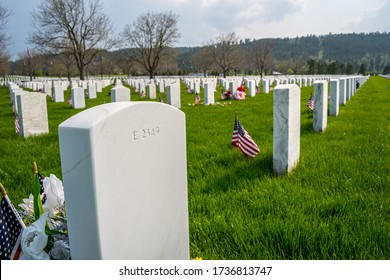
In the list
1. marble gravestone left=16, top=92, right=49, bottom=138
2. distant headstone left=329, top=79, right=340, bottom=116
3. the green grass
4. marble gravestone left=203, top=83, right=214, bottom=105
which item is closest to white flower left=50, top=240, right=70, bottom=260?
the green grass

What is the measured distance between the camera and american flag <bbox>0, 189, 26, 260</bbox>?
1.96m

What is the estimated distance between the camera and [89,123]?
1.51 meters

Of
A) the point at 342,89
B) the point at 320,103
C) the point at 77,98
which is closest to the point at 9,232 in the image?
the point at 320,103

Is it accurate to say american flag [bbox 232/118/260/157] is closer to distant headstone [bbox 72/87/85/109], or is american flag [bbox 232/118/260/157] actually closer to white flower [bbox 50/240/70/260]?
white flower [bbox 50/240/70/260]

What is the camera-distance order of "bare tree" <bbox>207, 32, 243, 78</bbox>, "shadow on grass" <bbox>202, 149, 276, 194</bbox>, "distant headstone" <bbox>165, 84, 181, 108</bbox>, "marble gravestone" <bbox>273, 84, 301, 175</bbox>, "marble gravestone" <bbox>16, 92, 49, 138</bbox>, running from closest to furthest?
"shadow on grass" <bbox>202, 149, 276, 194</bbox>
"marble gravestone" <bbox>273, 84, 301, 175</bbox>
"marble gravestone" <bbox>16, 92, 49, 138</bbox>
"distant headstone" <bbox>165, 84, 181, 108</bbox>
"bare tree" <bbox>207, 32, 243, 78</bbox>

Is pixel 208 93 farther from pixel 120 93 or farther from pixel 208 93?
pixel 120 93

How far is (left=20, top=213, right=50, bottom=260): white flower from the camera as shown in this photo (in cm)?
184

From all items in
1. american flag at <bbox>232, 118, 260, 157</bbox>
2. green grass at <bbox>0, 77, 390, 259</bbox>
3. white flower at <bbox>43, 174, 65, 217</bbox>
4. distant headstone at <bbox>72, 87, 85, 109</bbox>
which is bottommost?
green grass at <bbox>0, 77, 390, 259</bbox>

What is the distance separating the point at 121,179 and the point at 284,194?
7.72ft

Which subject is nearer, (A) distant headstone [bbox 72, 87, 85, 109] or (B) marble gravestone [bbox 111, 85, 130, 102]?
(B) marble gravestone [bbox 111, 85, 130, 102]

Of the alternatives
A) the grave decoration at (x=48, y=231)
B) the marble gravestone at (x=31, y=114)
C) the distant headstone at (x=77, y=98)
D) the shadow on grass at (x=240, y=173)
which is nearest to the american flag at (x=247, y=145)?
the shadow on grass at (x=240, y=173)

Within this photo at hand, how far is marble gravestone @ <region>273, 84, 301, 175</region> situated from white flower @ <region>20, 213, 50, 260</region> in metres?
3.10

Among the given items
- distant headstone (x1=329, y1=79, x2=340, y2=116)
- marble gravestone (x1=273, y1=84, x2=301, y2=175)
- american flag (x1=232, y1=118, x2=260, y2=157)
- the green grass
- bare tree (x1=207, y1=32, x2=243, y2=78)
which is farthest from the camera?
bare tree (x1=207, y1=32, x2=243, y2=78)

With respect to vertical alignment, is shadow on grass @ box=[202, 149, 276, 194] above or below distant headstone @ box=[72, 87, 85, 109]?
below
